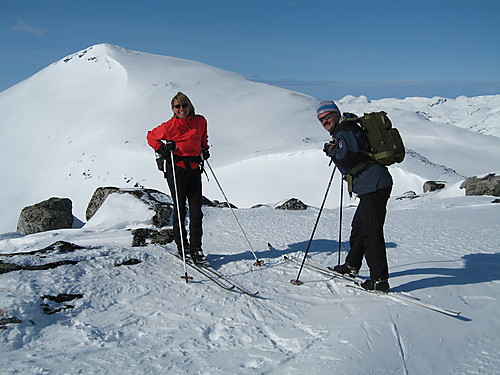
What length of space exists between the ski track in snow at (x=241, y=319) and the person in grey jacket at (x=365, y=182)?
13.2 inches

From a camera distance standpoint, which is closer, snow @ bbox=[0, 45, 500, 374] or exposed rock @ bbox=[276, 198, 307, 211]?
snow @ bbox=[0, 45, 500, 374]

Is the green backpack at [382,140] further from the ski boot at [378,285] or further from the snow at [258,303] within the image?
the snow at [258,303]

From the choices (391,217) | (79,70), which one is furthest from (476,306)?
(79,70)

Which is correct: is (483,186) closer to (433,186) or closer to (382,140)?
(433,186)

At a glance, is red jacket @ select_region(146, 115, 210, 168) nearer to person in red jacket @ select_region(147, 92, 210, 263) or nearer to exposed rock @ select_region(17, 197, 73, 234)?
person in red jacket @ select_region(147, 92, 210, 263)

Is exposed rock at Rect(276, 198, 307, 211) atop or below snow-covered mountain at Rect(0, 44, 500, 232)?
below

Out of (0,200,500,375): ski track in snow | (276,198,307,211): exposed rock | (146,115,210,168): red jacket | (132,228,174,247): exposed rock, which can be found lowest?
(0,200,500,375): ski track in snow

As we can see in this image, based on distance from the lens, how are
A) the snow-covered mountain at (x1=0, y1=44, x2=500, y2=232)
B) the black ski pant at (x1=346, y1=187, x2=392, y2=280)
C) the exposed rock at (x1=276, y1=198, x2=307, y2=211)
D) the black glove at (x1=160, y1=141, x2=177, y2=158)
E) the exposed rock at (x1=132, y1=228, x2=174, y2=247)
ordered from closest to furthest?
the black ski pant at (x1=346, y1=187, x2=392, y2=280), the black glove at (x1=160, y1=141, x2=177, y2=158), the exposed rock at (x1=132, y1=228, x2=174, y2=247), the exposed rock at (x1=276, y1=198, x2=307, y2=211), the snow-covered mountain at (x1=0, y1=44, x2=500, y2=232)

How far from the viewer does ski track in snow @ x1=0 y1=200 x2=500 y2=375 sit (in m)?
2.95

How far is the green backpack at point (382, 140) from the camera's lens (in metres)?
3.94

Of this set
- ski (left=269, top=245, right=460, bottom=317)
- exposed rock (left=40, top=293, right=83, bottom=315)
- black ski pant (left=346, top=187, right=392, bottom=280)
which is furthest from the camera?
black ski pant (left=346, top=187, right=392, bottom=280)

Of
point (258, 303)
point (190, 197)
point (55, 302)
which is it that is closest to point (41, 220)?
point (190, 197)

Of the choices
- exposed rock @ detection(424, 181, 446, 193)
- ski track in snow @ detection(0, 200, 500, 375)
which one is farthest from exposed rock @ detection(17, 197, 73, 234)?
exposed rock @ detection(424, 181, 446, 193)

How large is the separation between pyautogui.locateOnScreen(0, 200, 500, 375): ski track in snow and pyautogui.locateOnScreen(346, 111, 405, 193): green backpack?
149 centimetres
